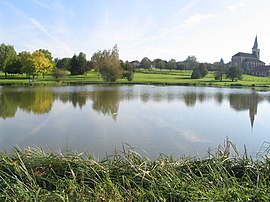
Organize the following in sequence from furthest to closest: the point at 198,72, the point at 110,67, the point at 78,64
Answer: the point at 198,72 → the point at 78,64 → the point at 110,67

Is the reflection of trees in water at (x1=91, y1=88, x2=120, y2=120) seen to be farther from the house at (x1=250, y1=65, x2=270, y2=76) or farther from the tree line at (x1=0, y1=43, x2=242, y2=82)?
the house at (x1=250, y1=65, x2=270, y2=76)

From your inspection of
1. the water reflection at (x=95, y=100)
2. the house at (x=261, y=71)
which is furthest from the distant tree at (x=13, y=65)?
the house at (x=261, y=71)

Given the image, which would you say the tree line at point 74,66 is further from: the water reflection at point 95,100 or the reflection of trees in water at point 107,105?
the reflection of trees in water at point 107,105

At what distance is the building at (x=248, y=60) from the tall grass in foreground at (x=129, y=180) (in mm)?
114131

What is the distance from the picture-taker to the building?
113250 millimetres

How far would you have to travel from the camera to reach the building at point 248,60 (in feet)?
372

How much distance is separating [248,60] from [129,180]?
396ft

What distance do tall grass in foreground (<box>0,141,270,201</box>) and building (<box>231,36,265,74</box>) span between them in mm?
114131

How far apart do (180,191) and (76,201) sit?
130 cm

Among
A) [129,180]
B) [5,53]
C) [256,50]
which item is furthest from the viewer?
[256,50]

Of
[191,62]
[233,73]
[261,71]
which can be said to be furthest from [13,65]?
[261,71]

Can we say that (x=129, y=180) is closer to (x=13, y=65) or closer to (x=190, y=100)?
(x=190, y=100)

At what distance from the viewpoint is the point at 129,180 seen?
4246 mm

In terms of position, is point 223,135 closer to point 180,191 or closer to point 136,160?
point 136,160
